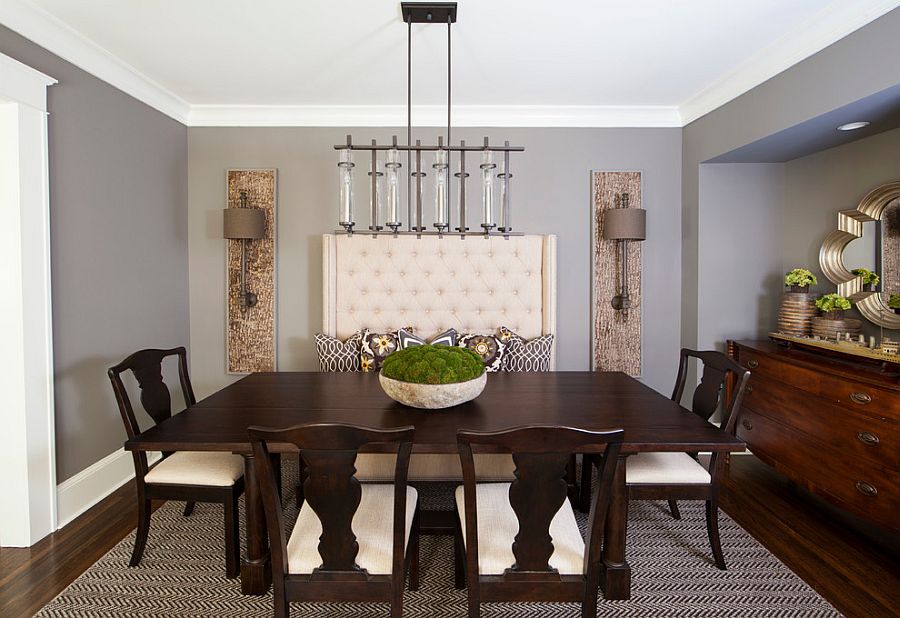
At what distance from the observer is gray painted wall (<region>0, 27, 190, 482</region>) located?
2422mm

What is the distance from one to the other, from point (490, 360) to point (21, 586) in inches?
96.6

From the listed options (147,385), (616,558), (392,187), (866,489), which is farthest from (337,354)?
(866,489)

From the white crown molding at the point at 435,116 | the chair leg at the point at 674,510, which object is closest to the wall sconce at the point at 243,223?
the white crown molding at the point at 435,116

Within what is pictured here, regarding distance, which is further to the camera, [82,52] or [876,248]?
[876,248]

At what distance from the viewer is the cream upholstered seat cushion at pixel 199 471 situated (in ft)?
6.37

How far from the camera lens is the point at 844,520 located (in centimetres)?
248

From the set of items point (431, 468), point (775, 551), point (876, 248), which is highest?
point (876, 248)

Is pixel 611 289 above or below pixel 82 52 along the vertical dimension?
below

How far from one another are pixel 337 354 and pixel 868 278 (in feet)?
10.6

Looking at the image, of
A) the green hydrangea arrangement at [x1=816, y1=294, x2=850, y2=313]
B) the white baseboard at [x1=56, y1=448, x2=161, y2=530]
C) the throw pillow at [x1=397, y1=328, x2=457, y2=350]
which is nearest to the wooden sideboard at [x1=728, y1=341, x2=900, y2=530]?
the green hydrangea arrangement at [x1=816, y1=294, x2=850, y2=313]

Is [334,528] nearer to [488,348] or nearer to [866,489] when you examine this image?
[488,348]

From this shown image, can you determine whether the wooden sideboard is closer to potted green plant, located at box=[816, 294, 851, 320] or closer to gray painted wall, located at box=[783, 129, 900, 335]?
potted green plant, located at box=[816, 294, 851, 320]

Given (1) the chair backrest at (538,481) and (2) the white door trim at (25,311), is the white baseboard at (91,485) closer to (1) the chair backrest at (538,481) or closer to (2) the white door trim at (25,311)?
(2) the white door trim at (25,311)

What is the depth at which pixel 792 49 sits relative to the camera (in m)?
2.47
